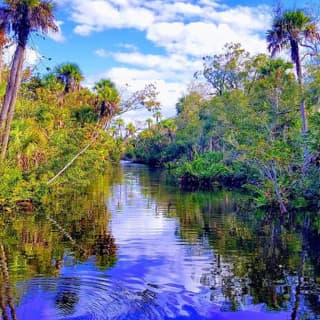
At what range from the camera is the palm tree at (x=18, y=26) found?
1892cm

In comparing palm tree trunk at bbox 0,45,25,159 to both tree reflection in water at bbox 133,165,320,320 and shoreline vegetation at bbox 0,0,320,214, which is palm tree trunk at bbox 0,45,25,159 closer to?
shoreline vegetation at bbox 0,0,320,214

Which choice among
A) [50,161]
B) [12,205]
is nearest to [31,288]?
[12,205]

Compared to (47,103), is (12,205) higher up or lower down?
lower down

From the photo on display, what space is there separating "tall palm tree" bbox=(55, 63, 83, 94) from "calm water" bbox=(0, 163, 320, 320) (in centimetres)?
1330

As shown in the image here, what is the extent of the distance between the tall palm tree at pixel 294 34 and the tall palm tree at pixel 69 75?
13.4m

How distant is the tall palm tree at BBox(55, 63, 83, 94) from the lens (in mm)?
31750

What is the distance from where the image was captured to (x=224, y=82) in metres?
47.0

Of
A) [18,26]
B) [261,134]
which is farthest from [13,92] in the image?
[261,134]

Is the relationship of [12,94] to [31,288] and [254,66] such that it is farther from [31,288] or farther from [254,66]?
[254,66]

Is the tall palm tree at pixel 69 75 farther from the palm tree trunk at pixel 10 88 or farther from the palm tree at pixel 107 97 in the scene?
the palm tree trunk at pixel 10 88

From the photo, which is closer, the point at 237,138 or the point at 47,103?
the point at 237,138

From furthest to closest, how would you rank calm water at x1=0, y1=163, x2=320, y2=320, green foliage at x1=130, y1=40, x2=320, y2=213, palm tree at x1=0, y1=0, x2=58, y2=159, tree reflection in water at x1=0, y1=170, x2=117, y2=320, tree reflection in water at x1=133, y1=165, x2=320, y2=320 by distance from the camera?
green foliage at x1=130, y1=40, x2=320, y2=213
palm tree at x1=0, y1=0, x2=58, y2=159
tree reflection in water at x1=0, y1=170, x2=117, y2=320
tree reflection in water at x1=133, y1=165, x2=320, y2=320
calm water at x1=0, y1=163, x2=320, y2=320

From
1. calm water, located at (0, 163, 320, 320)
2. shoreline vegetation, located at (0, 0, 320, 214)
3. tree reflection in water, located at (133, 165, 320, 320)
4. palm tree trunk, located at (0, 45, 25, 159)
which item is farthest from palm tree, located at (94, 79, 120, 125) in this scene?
calm water, located at (0, 163, 320, 320)

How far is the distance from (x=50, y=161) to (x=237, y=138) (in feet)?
33.6
